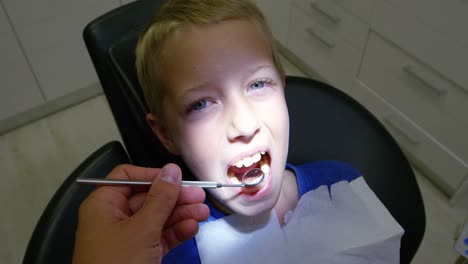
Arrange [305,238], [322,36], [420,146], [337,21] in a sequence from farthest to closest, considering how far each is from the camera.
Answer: [322,36], [337,21], [420,146], [305,238]

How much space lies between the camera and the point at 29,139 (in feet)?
5.91

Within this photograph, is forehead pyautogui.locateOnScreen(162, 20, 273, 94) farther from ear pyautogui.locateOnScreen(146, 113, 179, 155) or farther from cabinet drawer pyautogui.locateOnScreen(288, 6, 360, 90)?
cabinet drawer pyautogui.locateOnScreen(288, 6, 360, 90)

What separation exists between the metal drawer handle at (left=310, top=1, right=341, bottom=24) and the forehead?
3.67 ft

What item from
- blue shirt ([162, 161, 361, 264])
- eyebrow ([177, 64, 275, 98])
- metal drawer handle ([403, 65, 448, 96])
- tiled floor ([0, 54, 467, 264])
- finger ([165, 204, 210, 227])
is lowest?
tiled floor ([0, 54, 467, 264])

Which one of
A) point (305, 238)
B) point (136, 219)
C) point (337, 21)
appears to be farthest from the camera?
point (337, 21)

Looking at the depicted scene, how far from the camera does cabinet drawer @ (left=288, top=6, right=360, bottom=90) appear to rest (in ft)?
5.77

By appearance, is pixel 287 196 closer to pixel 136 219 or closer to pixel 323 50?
pixel 136 219

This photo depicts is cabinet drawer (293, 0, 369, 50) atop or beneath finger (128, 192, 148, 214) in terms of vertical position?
beneath

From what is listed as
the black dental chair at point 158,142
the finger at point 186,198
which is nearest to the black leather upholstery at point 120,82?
the black dental chair at point 158,142

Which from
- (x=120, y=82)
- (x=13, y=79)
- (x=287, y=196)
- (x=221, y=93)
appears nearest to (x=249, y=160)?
(x=221, y=93)

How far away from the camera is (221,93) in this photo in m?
0.67

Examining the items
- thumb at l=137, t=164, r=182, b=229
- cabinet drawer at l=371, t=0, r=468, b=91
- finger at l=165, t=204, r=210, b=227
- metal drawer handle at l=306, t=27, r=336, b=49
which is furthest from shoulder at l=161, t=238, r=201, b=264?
metal drawer handle at l=306, t=27, r=336, b=49

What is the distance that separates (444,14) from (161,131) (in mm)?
1018

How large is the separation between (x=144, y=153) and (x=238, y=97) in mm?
333
